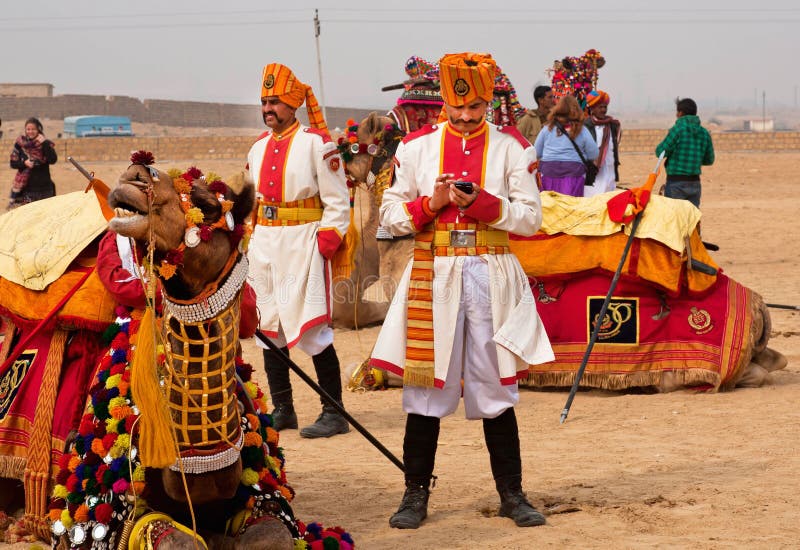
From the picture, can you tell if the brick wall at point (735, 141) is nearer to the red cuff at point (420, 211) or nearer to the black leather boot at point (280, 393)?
the black leather boot at point (280, 393)

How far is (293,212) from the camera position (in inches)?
312

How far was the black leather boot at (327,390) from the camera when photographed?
315 inches

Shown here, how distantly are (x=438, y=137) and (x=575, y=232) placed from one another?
10.1ft

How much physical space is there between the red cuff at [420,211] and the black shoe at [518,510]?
4.20 feet

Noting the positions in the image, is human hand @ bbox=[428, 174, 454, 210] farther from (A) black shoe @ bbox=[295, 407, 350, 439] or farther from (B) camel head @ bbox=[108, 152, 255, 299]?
(A) black shoe @ bbox=[295, 407, 350, 439]

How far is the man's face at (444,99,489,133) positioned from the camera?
5.86m

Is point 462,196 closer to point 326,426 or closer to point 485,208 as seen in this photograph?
point 485,208

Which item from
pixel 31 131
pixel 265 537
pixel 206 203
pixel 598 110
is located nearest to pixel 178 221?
pixel 206 203

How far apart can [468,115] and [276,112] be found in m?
2.38

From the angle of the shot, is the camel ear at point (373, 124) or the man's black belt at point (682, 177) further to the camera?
the man's black belt at point (682, 177)

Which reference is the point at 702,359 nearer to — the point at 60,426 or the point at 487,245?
the point at 487,245

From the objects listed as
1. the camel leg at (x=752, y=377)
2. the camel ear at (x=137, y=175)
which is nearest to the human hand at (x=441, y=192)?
the camel ear at (x=137, y=175)

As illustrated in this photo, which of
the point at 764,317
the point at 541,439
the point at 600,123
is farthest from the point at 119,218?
the point at 600,123

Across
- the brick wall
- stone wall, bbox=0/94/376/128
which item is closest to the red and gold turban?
the brick wall
